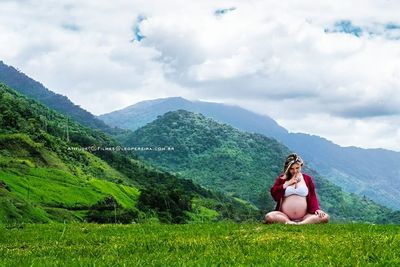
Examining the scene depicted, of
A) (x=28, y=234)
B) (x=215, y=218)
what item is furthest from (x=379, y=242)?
(x=215, y=218)

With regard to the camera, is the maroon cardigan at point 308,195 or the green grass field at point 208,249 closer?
the green grass field at point 208,249

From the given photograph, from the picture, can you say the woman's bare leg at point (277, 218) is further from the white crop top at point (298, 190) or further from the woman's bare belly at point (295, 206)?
the white crop top at point (298, 190)

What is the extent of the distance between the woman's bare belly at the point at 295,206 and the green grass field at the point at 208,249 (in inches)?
154

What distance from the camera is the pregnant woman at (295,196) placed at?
1894 cm

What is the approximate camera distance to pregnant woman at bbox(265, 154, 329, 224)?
1894 centimetres

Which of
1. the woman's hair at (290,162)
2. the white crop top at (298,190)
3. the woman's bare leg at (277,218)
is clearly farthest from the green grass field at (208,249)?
the woman's hair at (290,162)

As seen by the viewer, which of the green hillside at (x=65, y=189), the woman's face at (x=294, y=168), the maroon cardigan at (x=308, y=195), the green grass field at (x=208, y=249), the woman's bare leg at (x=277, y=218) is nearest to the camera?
the green grass field at (x=208, y=249)

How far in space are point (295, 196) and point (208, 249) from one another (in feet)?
28.6

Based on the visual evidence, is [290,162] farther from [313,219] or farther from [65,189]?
[65,189]

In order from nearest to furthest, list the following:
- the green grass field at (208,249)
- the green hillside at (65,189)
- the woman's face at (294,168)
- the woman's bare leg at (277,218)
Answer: the green grass field at (208,249)
the woman's bare leg at (277,218)
the woman's face at (294,168)
the green hillside at (65,189)

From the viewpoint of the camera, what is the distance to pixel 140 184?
194500mm

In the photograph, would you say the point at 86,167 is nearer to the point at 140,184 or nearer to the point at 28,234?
the point at 140,184

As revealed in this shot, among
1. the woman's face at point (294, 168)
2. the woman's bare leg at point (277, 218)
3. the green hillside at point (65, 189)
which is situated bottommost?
the green hillside at point (65, 189)

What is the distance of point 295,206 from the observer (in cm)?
1912
